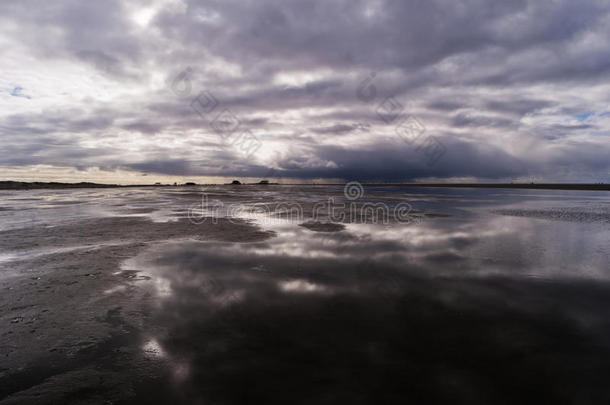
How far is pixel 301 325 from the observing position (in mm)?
5789

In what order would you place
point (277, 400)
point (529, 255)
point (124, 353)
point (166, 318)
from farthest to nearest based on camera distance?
point (529, 255), point (166, 318), point (124, 353), point (277, 400)

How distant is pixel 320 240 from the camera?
14.2m

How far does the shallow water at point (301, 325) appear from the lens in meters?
4.09

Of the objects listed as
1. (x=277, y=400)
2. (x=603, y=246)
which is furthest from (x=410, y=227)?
(x=277, y=400)

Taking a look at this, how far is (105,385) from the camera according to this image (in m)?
4.09

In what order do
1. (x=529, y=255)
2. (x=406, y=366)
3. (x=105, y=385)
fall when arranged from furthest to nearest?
(x=529, y=255) → (x=406, y=366) → (x=105, y=385)

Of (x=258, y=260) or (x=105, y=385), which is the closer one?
(x=105, y=385)

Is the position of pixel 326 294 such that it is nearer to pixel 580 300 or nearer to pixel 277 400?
pixel 277 400

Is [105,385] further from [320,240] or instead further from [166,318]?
[320,240]

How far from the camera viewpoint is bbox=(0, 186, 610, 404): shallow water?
13.4 ft

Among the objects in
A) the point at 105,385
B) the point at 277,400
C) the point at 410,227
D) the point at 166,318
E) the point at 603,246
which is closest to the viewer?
the point at 277,400

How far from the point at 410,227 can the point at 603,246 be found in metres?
8.70

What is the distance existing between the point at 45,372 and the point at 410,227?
1770cm

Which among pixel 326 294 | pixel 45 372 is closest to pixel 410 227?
pixel 326 294
